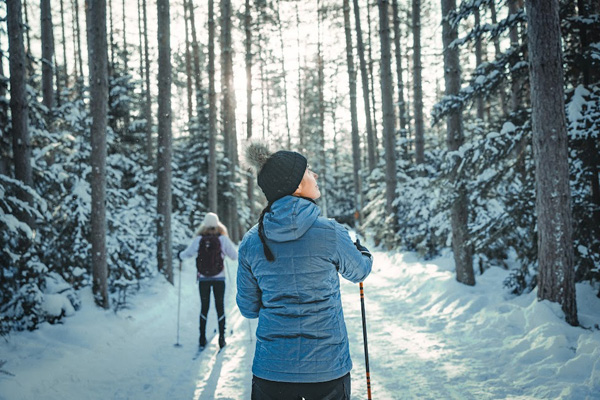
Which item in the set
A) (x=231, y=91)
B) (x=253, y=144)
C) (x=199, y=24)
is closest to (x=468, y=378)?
(x=253, y=144)

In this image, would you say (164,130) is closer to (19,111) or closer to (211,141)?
(19,111)

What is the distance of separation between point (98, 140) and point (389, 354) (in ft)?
22.6

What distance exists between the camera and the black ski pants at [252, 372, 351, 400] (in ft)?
6.55

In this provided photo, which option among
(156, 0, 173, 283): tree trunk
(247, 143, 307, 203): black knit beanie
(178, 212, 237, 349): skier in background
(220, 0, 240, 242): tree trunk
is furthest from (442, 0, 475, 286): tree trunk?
(220, 0, 240, 242): tree trunk

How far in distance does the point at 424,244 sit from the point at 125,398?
9426mm

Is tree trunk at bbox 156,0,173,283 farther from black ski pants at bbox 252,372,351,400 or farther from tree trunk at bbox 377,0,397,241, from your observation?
black ski pants at bbox 252,372,351,400

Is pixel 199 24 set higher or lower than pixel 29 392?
higher

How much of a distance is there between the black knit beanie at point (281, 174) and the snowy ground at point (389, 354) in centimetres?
331

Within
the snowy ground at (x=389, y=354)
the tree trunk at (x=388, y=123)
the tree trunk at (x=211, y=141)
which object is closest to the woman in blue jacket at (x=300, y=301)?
the snowy ground at (x=389, y=354)

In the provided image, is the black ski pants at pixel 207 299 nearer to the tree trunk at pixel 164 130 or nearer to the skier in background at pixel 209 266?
the skier in background at pixel 209 266

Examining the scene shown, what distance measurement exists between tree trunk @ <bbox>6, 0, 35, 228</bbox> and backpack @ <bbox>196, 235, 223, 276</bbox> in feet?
11.7

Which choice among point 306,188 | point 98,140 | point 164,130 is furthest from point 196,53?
point 306,188

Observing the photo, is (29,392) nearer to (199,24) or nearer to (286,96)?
(199,24)

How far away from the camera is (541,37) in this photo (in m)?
5.30
